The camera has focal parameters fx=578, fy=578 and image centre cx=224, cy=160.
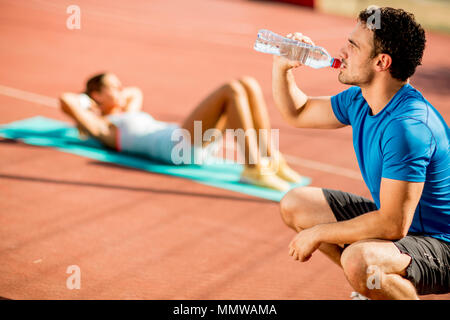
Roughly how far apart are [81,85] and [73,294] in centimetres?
476

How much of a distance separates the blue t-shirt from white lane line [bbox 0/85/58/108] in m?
4.64

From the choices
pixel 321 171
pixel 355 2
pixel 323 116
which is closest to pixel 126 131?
pixel 321 171

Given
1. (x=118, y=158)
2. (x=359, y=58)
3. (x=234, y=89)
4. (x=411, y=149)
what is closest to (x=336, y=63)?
(x=359, y=58)

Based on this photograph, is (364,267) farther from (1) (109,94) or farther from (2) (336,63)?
(1) (109,94)

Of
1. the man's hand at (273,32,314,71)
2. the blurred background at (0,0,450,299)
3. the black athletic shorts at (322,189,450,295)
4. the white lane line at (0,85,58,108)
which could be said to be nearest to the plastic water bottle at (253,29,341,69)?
the man's hand at (273,32,314,71)

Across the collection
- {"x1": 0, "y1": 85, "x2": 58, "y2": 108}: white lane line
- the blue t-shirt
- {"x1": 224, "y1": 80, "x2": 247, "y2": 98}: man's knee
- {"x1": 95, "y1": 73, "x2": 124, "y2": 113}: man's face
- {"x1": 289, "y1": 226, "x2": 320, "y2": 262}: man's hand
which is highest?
{"x1": 0, "y1": 85, "x2": 58, "y2": 108}: white lane line

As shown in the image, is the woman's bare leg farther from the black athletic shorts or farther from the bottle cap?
the black athletic shorts

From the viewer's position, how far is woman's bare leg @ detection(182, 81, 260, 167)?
4.79 meters

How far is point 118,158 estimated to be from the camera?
5.32 metres

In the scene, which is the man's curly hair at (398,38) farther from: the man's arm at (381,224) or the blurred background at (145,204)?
the blurred background at (145,204)

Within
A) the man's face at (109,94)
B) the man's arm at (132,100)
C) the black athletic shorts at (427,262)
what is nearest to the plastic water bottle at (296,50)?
the black athletic shorts at (427,262)

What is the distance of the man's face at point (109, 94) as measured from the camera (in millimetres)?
5301

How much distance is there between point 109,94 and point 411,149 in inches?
138

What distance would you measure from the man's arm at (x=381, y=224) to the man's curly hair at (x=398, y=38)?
1.83 feet
